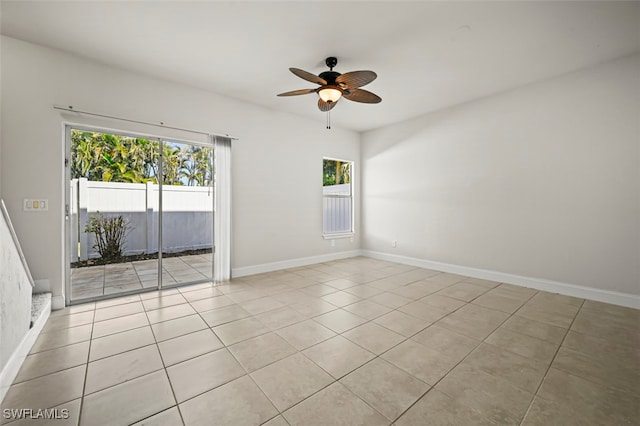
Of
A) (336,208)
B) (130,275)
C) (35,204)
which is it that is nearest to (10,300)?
(35,204)

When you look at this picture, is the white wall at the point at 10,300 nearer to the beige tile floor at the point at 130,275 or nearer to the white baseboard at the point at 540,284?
the beige tile floor at the point at 130,275

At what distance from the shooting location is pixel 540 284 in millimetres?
3639

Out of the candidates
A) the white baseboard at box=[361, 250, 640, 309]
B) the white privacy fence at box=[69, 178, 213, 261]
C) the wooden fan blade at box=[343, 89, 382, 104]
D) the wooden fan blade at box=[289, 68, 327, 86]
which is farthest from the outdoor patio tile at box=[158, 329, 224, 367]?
the white baseboard at box=[361, 250, 640, 309]

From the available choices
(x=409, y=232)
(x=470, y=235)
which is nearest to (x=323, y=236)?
(x=409, y=232)

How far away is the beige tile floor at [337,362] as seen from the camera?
1.51 meters

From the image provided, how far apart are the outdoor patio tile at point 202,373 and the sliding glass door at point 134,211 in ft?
7.19

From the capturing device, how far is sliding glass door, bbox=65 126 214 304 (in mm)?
3752

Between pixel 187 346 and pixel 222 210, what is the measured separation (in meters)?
2.19

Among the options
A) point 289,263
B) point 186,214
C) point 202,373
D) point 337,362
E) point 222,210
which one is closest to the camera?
point 202,373

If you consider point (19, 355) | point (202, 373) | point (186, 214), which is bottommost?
point (202, 373)

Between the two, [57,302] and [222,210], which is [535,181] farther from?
[57,302]

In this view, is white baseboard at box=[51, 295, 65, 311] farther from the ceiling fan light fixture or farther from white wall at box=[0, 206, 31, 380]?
the ceiling fan light fixture

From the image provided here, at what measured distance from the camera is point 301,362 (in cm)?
197

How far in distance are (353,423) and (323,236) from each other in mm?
4137
